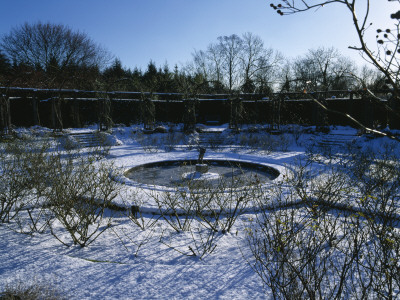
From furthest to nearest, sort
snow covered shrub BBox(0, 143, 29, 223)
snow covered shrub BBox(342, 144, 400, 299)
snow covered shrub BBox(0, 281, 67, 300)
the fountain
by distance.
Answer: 1. the fountain
2. snow covered shrub BBox(0, 143, 29, 223)
3. snow covered shrub BBox(0, 281, 67, 300)
4. snow covered shrub BBox(342, 144, 400, 299)

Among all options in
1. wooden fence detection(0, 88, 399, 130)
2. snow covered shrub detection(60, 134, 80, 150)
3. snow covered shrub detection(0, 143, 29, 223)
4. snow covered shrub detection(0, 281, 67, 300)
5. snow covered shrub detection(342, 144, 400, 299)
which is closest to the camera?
snow covered shrub detection(342, 144, 400, 299)

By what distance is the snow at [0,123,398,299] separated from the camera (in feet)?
10.5

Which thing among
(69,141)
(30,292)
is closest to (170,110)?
(69,141)

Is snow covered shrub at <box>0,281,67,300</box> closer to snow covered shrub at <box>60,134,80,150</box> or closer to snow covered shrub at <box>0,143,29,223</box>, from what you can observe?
snow covered shrub at <box>0,143,29,223</box>

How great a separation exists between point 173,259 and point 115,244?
1.10 m

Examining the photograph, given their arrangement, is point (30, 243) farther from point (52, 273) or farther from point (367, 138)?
point (367, 138)

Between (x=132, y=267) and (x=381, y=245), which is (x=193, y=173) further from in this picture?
(x=381, y=245)

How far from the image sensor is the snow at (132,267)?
319cm

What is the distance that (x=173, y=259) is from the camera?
157 inches

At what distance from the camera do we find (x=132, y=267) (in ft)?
12.1

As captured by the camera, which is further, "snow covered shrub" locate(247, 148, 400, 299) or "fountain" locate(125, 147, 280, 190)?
"fountain" locate(125, 147, 280, 190)

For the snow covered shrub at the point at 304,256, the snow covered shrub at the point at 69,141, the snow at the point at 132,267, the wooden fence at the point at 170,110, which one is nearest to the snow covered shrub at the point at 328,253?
the snow covered shrub at the point at 304,256

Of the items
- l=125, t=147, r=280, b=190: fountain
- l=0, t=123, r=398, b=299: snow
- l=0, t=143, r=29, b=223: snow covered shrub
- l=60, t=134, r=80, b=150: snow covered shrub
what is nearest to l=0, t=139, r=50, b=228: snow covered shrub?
l=0, t=143, r=29, b=223: snow covered shrub

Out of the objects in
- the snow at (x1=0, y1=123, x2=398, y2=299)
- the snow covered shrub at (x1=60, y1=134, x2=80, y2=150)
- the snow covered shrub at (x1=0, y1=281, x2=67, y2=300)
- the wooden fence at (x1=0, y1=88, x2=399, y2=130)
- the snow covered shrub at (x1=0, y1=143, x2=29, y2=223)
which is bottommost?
the snow at (x1=0, y1=123, x2=398, y2=299)
